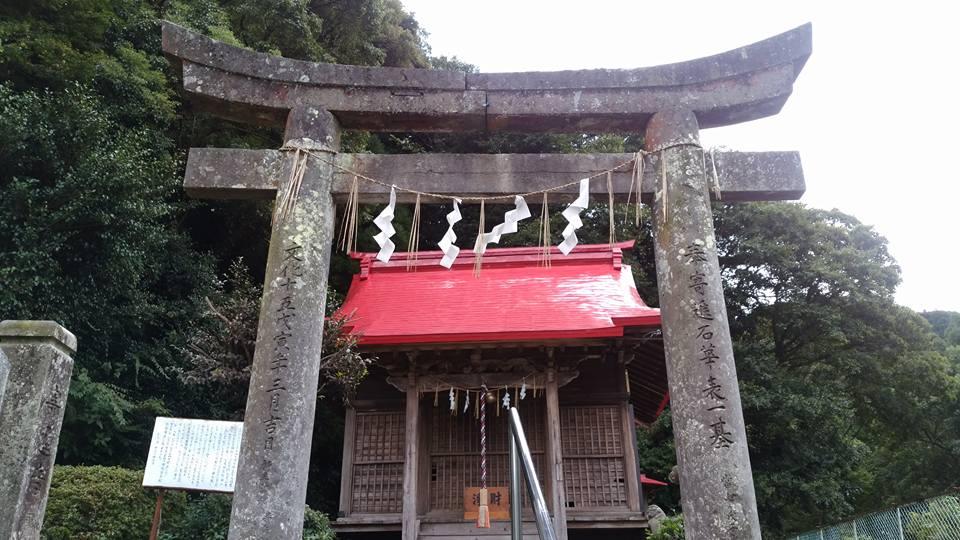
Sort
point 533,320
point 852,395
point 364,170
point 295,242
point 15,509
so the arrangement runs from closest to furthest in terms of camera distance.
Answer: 1. point 15,509
2. point 295,242
3. point 364,170
4. point 533,320
5. point 852,395

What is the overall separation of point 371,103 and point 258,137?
10.00 metres

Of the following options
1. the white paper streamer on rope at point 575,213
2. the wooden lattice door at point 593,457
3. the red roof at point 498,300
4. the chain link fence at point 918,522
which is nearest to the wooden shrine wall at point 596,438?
the wooden lattice door at point 593,457

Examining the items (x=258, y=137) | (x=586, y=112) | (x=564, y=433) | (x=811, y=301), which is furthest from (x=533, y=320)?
(x=811, y=301)

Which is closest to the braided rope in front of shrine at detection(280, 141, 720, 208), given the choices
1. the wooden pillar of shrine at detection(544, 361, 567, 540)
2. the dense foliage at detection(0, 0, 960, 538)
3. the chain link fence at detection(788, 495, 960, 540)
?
the dense foliage at detection(0, 0, 960, 538)

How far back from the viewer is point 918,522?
322 inches

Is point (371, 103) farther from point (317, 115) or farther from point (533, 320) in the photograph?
point (533, 320)

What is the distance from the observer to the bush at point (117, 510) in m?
6.09

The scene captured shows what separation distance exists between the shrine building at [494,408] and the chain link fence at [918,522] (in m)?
3.18

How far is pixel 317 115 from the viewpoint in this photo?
15.8 ft

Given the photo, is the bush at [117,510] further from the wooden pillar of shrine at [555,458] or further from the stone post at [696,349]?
the stone post at [696,349]

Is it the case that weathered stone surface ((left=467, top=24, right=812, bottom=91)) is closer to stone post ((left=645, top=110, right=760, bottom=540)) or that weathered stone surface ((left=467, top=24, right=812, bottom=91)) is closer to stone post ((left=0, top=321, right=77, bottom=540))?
stone post ((left=645, top=110, right=760, bottom=540))

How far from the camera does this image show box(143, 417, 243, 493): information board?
557 centimetres

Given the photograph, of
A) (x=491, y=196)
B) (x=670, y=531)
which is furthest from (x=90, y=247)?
(x=670, y=531)

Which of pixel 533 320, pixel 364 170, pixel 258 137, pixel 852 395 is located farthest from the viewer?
pixel 852 395
